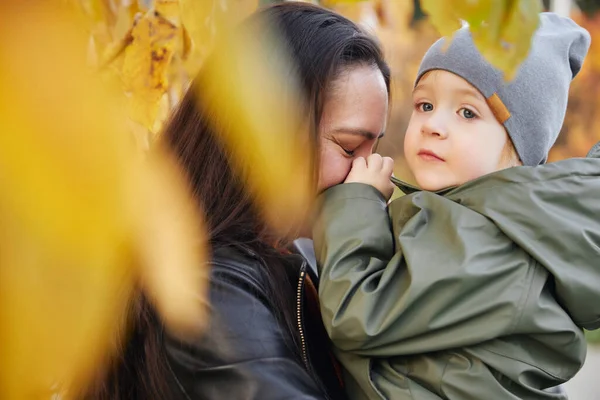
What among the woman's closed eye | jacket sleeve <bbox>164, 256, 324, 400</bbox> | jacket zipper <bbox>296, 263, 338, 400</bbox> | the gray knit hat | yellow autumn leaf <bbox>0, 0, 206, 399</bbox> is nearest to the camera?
yellow autumn leaf <bbox>0, 0, 206, 399</bbox>

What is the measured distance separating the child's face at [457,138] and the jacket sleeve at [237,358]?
49cm

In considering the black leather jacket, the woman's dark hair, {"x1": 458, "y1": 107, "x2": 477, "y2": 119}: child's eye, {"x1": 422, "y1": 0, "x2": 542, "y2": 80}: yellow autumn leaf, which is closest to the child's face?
{"x1": 458, "y1": 107, "x2": 477, "y2": 119}: child's eye

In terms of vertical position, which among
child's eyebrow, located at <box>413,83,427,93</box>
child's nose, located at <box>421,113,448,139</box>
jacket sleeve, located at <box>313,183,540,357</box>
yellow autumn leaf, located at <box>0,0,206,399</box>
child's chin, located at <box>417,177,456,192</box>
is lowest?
jacket sleeve, located at <box>313,183,540,357</box>

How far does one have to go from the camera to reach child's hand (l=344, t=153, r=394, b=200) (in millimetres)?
1697

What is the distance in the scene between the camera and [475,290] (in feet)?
4.79

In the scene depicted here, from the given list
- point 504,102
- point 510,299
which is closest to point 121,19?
point 504,102

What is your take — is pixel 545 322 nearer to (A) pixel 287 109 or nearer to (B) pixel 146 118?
(A) pixel 287 109

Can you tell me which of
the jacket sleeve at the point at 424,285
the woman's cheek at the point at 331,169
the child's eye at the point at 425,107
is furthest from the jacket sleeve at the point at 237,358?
the child's eye at the point at 425,107

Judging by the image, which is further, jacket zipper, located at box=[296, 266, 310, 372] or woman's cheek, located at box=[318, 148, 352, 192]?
woman's cheek, located at box=[318, 148, 352, 192]

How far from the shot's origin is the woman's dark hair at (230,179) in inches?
60.6

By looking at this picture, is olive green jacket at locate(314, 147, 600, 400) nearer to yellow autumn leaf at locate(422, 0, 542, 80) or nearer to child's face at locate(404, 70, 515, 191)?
child's face at locate(404, 70, 515, 191)

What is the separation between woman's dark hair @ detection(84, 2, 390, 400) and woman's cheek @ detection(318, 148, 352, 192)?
6 centimetres

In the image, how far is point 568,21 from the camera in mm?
1795

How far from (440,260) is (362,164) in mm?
343
